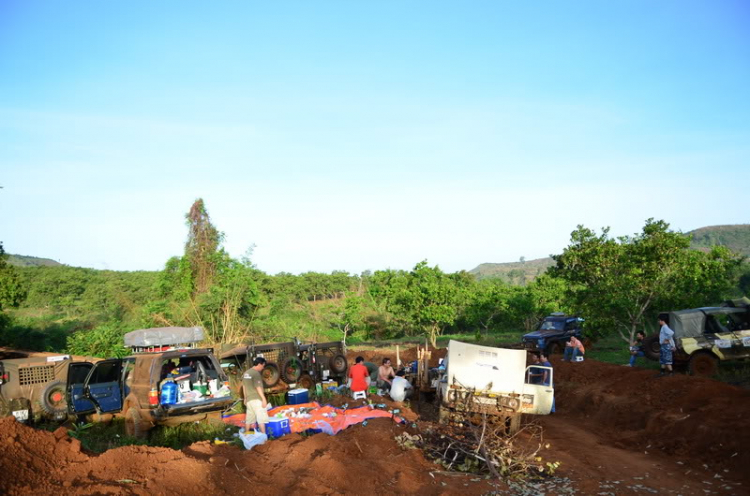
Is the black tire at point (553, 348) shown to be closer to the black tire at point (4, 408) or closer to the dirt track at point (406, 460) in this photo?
the dirt track at point (406, 460)

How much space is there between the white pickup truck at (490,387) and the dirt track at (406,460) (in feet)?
2.85

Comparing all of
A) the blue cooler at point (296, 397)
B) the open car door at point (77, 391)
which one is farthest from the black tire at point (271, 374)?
the open car door at point (77, 391)

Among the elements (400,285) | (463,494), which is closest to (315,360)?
(463,494)

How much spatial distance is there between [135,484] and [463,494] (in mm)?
3874

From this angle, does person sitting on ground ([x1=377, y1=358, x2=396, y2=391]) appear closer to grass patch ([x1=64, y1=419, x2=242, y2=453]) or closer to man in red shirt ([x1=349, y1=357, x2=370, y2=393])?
man in red shirt ([x1=349, y1=357, x2=370, y2=393])

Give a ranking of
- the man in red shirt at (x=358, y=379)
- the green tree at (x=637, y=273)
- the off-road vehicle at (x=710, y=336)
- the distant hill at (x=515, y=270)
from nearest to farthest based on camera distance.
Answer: the man in red shirt at (x=358, y=379) < the off-road vehicle at (x=710, y=336) < the green tree at (x=637, y=273) < the distant hill at (x=515, y=270)

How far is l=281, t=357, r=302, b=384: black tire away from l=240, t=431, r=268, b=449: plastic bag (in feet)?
21.3

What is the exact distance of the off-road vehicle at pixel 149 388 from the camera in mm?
10070

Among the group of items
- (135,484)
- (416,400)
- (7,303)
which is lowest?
(416,400)

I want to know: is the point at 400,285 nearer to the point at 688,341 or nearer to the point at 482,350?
the point at 688,341

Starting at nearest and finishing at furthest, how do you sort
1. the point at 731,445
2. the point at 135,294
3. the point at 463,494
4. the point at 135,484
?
the point at 135,484
the point at 463,494
the point at 731,445
the point at 135,294

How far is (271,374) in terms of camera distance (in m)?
14.9

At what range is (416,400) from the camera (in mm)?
15203

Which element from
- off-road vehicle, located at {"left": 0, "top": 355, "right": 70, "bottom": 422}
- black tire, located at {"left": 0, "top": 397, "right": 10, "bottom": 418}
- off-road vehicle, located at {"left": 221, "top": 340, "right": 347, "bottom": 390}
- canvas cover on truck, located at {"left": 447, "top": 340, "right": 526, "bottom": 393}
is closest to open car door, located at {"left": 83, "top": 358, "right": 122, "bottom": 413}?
off-road vehicle, located at {"left": 0, "top": 355, "right": 70, "bottom": 422}
